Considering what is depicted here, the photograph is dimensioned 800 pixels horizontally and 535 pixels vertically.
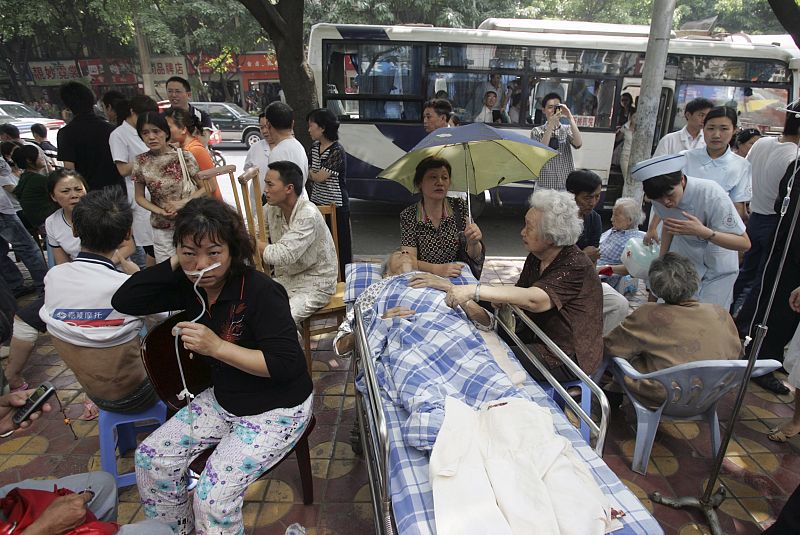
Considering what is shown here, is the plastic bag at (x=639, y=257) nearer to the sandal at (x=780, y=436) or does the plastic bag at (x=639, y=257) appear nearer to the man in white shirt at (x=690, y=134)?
the sandal at (x=780, y=436)

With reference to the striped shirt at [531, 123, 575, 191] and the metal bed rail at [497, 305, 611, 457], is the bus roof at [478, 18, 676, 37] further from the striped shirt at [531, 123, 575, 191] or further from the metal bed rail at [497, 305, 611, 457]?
the metal bed rail at [497, 305, 611, 457]

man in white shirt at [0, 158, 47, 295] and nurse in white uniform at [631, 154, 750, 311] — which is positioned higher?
nurse in white uniform at [631, 154, 750, 311]

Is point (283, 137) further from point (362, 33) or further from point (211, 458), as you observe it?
point (362, 33)

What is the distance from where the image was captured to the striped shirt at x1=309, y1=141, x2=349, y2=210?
4605mm

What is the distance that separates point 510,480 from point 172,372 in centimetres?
161

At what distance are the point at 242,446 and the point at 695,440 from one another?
270 centimetres

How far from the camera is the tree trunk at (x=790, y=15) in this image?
317 cm

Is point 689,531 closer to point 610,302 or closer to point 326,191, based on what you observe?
point 610,302

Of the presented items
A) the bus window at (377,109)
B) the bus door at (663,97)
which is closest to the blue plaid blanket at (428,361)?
the bus window at (377,109)

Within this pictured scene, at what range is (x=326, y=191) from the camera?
15.4 ft

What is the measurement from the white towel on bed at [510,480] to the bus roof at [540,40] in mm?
6563

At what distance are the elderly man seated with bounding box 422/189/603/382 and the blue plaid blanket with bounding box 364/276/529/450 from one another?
182 mm

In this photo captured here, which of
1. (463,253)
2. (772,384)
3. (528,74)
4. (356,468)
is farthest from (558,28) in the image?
(356,468)

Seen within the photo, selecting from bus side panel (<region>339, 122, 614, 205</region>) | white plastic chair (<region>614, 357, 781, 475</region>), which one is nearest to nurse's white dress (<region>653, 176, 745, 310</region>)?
white plastic chair (<region>614, 357, 781, 475</region>)
